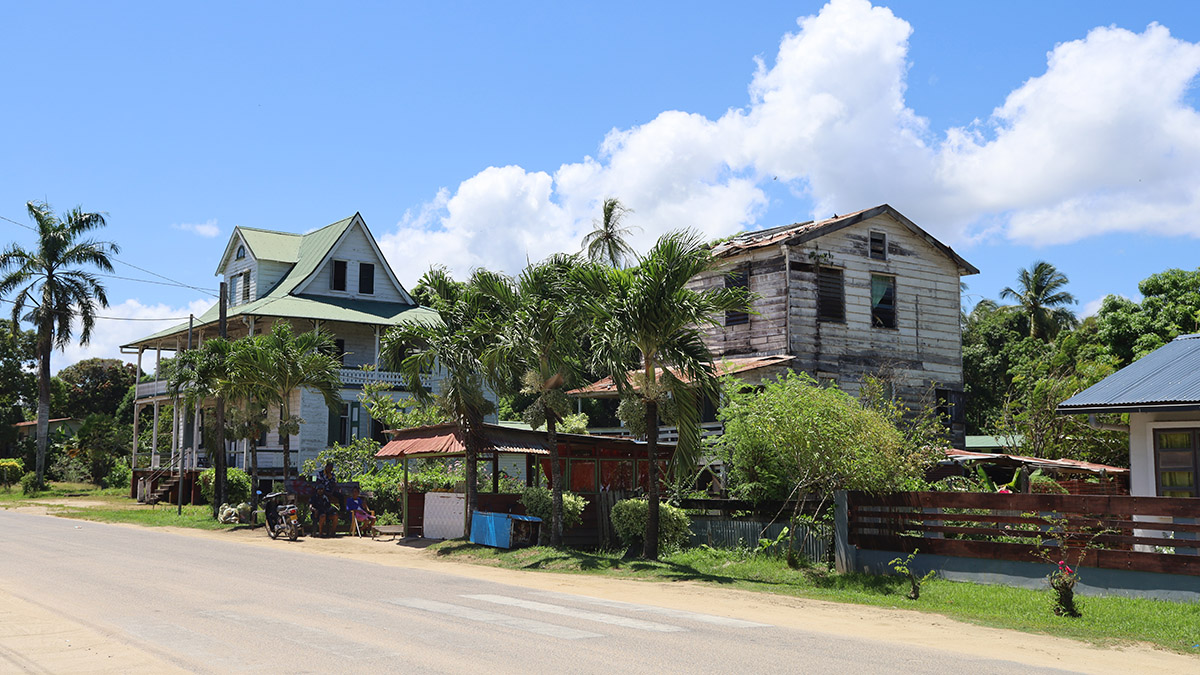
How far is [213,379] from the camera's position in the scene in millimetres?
31891

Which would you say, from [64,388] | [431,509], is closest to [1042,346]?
[431,509]

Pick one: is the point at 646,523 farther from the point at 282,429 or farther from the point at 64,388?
the point at 64,388

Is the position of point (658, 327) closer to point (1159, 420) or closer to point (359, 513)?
point (1159, 420)

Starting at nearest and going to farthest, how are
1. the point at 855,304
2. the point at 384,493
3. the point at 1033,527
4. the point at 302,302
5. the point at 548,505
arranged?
the point at 1033,527, the point at 548,505, the point at 384,493, the point at 855,304, the point at 302,302

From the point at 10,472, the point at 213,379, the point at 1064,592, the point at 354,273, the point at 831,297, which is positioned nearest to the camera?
the point at 1064,592

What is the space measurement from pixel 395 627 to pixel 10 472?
164 feet

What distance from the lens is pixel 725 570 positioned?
1872 cm

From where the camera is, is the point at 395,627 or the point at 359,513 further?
the point at 359,513

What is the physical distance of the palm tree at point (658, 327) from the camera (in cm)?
1878

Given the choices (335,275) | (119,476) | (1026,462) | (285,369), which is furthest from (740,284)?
(119,476)

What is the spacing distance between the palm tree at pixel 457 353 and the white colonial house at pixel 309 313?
15.3 meters

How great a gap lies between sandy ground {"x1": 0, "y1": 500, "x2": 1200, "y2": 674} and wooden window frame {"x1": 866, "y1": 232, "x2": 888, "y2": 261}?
60.9 ft

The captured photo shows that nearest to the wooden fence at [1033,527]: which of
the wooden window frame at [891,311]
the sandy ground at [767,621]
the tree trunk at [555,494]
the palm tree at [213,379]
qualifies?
the sandy ground at [767,621]

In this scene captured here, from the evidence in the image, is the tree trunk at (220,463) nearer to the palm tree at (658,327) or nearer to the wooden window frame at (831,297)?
the palm tree at (658,327)
